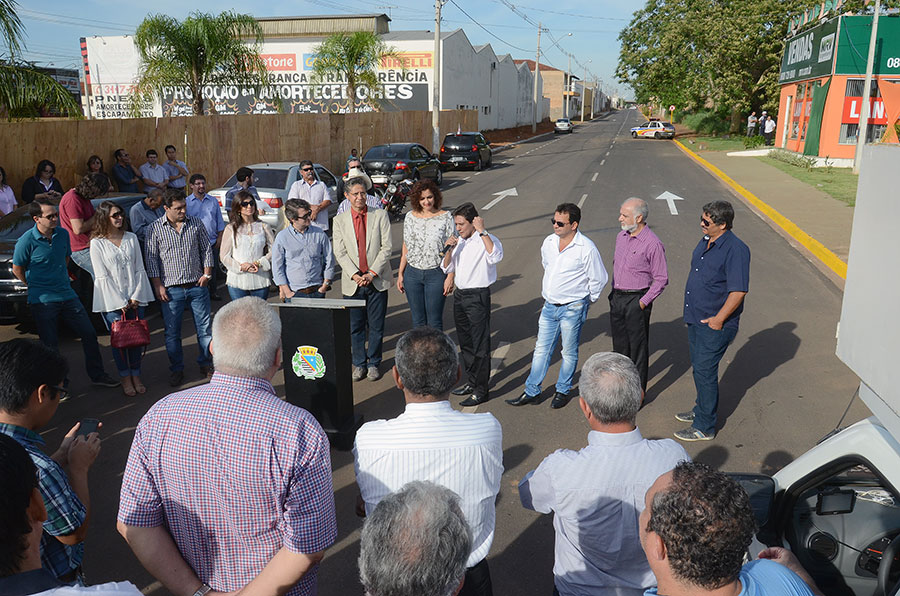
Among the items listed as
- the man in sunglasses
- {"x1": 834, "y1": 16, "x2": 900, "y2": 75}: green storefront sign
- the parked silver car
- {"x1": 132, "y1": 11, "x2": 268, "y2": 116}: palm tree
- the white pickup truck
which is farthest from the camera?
{"x1": 834, "y1": 16, "x2": 900, "y2": 75}: green storefront sign

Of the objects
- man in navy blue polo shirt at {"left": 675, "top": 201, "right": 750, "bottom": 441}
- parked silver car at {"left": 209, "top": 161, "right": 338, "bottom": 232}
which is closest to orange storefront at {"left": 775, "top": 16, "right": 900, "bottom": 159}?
parked silver car at {"left": 209, "top": 161, "right": 338, "bottom": 232}

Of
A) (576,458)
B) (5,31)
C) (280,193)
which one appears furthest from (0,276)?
(576,458)

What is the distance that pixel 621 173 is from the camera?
27203 mm

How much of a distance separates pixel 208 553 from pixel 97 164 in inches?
492

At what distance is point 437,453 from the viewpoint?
8.63ft

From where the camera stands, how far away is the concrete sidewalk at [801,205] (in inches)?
515

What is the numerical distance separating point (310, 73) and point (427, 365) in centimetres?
4254

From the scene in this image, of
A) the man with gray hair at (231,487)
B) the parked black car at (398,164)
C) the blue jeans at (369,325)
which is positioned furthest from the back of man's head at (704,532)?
the parked black car at (398,164)

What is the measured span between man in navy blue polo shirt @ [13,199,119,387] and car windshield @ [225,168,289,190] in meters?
6.75

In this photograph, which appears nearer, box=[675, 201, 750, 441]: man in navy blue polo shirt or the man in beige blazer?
box=[675, 201, 750, 441]: man in navy blue polo shirt

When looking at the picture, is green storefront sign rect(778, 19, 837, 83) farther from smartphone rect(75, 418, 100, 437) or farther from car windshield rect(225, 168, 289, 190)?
smartphone rect(75, 418, 100, 437)

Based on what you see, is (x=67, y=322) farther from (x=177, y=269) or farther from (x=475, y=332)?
(x=475, y=332)

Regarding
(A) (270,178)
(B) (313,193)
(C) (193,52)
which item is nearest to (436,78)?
(C) (193,52)

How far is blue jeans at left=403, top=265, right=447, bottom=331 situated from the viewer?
6.57m
